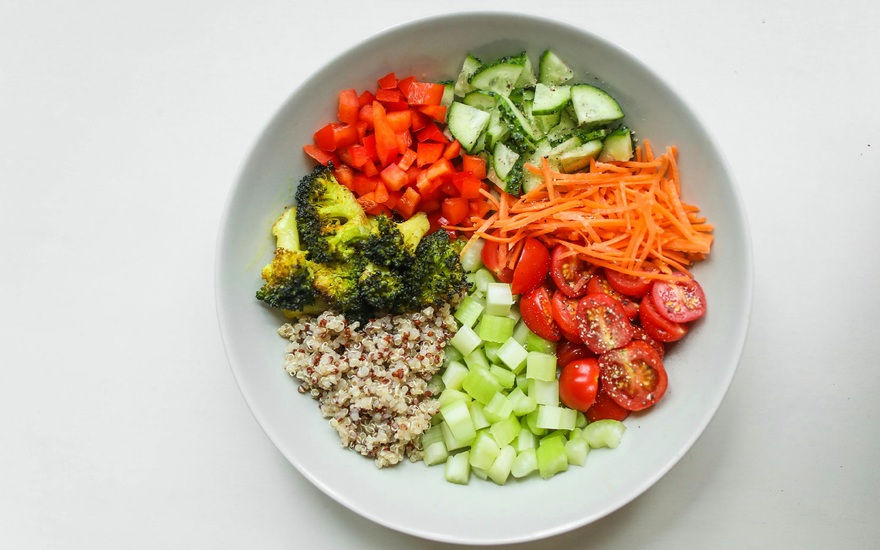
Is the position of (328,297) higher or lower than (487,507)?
higher

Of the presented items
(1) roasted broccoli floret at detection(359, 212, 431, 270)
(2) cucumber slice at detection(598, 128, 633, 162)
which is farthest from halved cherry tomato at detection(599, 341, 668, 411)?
(1) roasted broccoli floret at detection(359, 212, 431, 270)

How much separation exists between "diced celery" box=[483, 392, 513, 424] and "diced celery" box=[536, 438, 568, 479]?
22 cm

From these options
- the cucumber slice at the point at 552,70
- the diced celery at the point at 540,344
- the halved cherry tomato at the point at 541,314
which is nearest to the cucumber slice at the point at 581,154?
the cucumber slice at the point at 552,70

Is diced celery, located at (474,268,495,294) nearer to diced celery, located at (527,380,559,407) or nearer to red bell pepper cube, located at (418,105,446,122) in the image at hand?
diced celery, located at (527,380,559,407)

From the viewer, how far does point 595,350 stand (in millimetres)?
2307

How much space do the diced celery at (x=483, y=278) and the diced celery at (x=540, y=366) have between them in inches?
15.0

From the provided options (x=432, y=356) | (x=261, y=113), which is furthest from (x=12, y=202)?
(x=432, y=356)

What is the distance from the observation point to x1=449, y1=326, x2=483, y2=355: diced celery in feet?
7.91

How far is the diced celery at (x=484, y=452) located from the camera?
2.33 metres

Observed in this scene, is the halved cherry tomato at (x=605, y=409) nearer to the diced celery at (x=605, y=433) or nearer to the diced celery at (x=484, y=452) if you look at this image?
the diced celery at (x=605, y=433)

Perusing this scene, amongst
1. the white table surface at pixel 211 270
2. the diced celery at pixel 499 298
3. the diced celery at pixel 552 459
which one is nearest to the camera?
the diced celery at pixel 552 459

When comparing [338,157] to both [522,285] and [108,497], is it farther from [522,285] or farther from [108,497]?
[108,497]

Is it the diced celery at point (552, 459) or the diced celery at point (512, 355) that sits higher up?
the diced celery at point (512, 355)

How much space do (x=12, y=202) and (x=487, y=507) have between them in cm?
284
